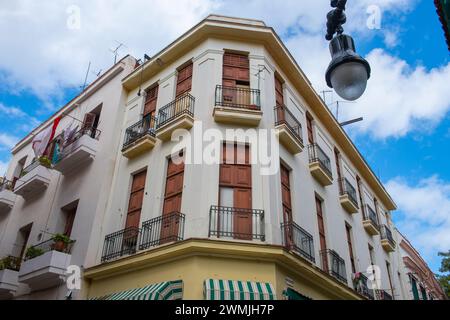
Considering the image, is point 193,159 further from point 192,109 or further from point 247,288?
point 247,288

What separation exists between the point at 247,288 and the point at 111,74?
11.2 m

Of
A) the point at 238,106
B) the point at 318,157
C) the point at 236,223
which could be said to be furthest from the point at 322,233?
the point at 238,106

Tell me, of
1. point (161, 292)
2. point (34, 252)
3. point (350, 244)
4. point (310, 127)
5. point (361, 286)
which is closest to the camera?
point (161, 292)

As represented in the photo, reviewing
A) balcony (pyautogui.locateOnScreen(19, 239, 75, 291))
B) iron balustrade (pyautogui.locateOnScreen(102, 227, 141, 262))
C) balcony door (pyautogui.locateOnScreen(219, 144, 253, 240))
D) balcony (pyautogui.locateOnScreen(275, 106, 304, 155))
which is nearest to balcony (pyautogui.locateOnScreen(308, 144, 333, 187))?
balcony (pyautogui.locateOnScreen(275, 106, 304, 155))

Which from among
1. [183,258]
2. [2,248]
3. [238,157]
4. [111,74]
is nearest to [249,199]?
[238,157]

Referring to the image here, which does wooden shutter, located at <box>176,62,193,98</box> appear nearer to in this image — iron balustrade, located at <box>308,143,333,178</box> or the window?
iron balustrade, located at <box>308,143,333,178</box>

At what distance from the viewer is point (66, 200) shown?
14.2m

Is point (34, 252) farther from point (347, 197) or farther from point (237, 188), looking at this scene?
point (347, 197)

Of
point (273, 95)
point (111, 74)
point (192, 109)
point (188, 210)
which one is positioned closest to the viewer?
point (188, 210)

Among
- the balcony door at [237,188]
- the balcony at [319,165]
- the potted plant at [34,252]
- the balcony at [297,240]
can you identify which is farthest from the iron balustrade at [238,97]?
the potted plant at [34,252]

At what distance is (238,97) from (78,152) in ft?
20.8

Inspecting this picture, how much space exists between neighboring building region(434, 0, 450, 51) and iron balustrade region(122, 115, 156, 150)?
33.2ft

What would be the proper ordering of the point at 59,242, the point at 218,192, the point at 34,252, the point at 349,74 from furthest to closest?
the point at 34,252 → the point at 59,242 → the point at 218,192 → the point at 349,74

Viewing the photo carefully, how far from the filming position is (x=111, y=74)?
1617 centimetres
